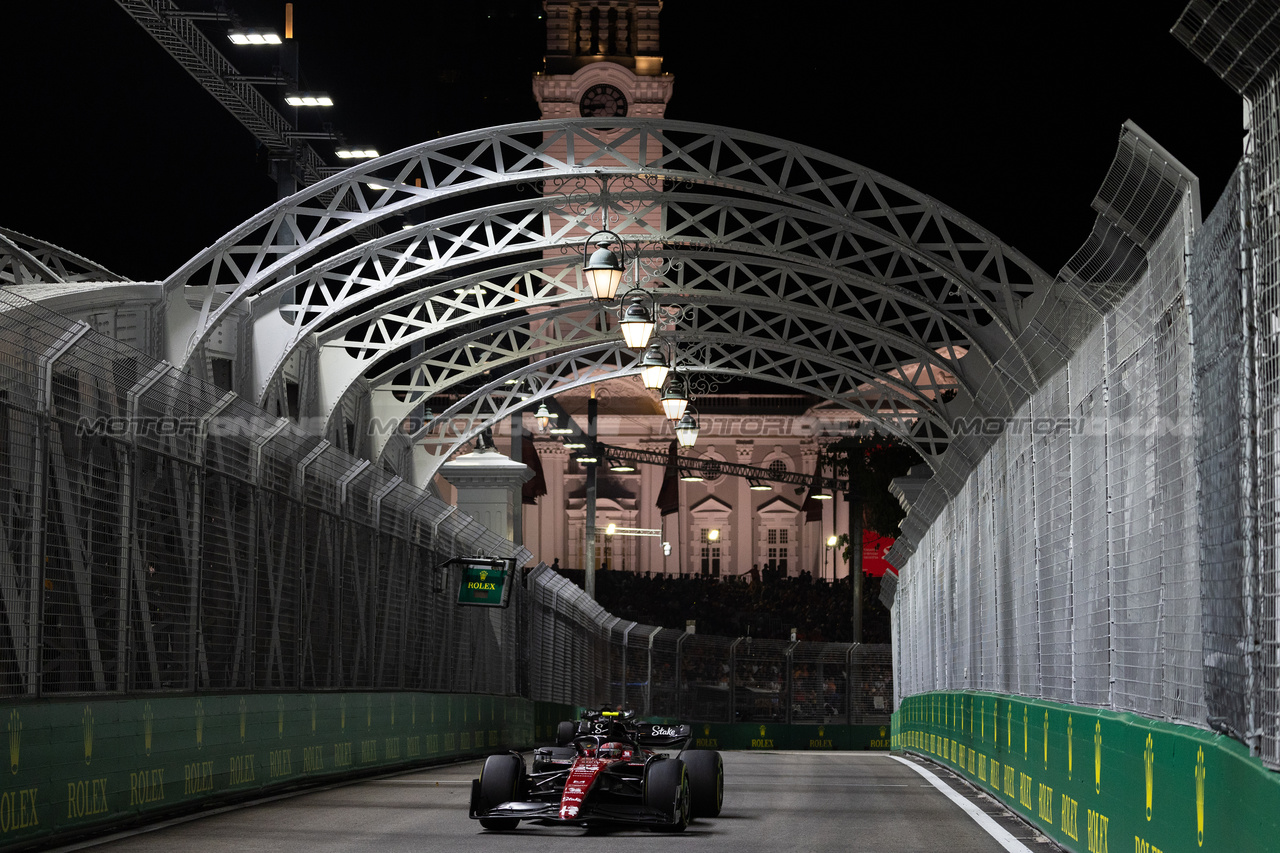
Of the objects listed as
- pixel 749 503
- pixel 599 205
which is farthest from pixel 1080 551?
pixel 749 503

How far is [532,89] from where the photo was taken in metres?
103

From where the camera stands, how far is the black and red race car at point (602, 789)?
10117mm

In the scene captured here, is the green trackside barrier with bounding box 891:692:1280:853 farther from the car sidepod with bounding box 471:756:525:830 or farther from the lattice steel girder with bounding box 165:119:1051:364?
the lattice steel girder with bounding box 165:119:1051:364

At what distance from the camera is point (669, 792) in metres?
10.1

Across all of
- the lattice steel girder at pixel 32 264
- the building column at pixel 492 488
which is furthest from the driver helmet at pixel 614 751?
the building column at pixel 492 488

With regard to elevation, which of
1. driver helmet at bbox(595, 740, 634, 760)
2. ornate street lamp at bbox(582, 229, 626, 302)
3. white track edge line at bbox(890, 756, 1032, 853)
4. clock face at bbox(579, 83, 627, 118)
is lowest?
white track edge line at bbox(890, 756, 1032, 853)

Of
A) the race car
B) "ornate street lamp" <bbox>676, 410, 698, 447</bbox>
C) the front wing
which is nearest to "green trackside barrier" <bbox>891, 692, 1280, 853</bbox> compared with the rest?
the front wing

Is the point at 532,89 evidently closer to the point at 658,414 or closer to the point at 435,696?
the point at 658,414

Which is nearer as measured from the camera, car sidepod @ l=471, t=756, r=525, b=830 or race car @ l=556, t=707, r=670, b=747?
car sidepod @ l=471, t=756, r=525, b=830

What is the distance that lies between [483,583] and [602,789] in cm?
1200

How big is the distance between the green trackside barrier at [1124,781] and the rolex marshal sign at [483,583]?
9.52 meters

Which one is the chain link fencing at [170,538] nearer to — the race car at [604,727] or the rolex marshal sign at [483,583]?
the rolex marshal sign at [483,583]

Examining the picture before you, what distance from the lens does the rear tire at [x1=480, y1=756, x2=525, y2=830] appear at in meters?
10.3

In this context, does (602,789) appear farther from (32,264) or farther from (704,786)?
(32,264)
